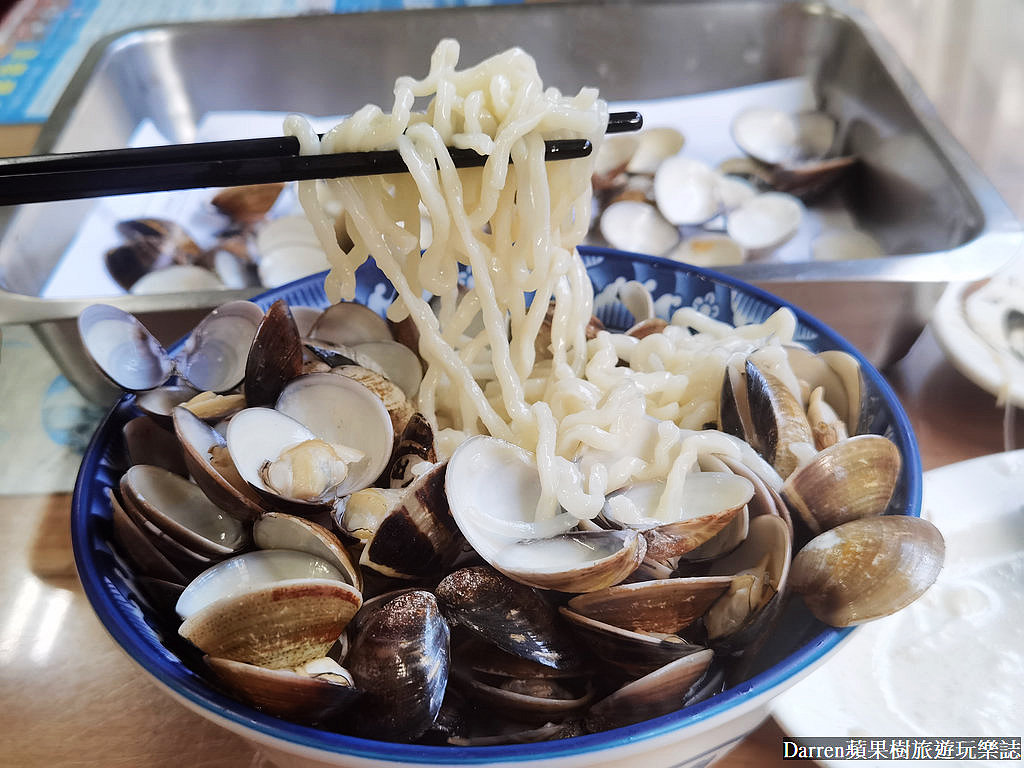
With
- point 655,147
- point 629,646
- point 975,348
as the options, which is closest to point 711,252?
point 655,147

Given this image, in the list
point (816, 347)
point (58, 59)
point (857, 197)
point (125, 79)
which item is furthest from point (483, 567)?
point (58, 59)

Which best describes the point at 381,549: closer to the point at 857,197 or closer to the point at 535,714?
the point at 535,714

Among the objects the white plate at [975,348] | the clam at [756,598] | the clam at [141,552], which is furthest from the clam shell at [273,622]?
the white plate at [975,348]

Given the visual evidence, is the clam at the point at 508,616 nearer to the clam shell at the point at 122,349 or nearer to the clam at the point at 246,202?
the clam shell at the point at 122,349

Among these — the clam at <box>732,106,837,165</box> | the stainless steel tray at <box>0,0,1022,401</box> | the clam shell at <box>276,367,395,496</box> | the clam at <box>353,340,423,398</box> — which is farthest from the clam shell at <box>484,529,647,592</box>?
the clam at <box>732,106,837,165</box>

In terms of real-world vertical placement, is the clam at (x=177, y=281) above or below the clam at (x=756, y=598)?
below

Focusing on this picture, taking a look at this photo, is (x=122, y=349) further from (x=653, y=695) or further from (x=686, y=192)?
(x=686, y=192)
